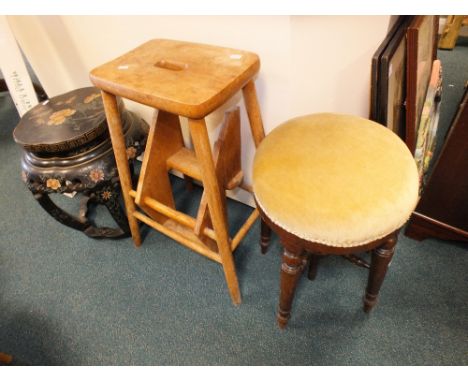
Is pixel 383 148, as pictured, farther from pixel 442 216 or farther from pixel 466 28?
pixel 466 28

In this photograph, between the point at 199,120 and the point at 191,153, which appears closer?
the point at 199,120

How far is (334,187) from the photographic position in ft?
2.02

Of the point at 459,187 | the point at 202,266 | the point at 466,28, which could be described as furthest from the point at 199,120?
the point at 466,28

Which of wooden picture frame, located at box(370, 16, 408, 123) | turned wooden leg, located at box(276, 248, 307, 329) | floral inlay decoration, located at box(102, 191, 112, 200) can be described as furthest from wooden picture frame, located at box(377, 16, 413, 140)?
floral inlay decoration, located at box(102, 191, 112, 200)

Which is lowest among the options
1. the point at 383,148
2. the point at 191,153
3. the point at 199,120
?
the point at 191,153

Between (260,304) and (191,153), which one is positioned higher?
(191,153)

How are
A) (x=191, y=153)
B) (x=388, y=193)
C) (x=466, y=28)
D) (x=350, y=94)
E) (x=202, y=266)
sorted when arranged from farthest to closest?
(x=466, y=28), (x=202, y=266), (x=191, y=153), (x=350, y=94), (x=388, y=193)

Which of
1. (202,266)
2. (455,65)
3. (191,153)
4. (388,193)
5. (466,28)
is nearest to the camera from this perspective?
(388,193)

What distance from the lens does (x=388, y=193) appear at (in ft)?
1.99

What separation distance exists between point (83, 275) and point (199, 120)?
89 cm

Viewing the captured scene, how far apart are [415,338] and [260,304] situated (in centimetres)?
48

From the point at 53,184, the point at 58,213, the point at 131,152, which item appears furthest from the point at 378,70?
the point at 58,213

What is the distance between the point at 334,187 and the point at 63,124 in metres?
0.88

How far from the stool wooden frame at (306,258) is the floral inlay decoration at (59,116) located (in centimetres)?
76
